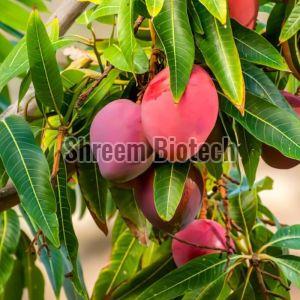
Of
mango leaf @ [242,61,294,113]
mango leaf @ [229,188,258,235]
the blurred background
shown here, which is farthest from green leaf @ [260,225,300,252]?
the blurred background

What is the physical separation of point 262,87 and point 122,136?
159mm

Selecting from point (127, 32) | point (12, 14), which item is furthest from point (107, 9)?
point (12, 14)

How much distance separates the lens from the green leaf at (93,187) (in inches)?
34.1

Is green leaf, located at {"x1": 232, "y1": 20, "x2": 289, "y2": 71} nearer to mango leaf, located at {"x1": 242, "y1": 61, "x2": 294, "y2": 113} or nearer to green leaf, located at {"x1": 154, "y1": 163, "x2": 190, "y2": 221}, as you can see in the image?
mango leaf, located at {"x1": 242, "y1": 61, "x2": 294, "y2": 113}

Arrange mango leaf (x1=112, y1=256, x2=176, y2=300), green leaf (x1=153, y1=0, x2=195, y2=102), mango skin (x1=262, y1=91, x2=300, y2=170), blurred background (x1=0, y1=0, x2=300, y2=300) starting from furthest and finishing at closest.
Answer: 1. blurred background (x1=0, y1=0, x2=300, y2=300)
2. mango leaf (x1=112, y1=256, x2=176, y2=300)
3. mango skin (x1=262, y1=91, x2=300, y2=170)
4. green leaf (x1=153, y1=0, x2=195, y2=102)

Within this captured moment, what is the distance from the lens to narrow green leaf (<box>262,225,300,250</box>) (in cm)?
90

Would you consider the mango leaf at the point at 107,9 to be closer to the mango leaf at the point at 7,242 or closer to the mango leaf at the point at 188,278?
the mango leaf at the point at 188,278

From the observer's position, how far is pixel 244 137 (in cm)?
78

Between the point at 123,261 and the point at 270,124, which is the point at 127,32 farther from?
the point at 123,261

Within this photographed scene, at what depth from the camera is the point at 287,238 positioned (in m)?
0.92

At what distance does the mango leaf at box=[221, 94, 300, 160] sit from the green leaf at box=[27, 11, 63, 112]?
19 centimetres

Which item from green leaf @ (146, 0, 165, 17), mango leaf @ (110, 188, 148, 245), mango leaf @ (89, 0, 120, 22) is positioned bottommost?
mango leaf @ (110, 188, 148, 245)

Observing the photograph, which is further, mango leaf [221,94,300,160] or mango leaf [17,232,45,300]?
mango leaf [17,232,45,300]

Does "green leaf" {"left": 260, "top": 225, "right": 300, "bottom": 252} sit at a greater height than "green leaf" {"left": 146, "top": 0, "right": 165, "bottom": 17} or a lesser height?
lesser
